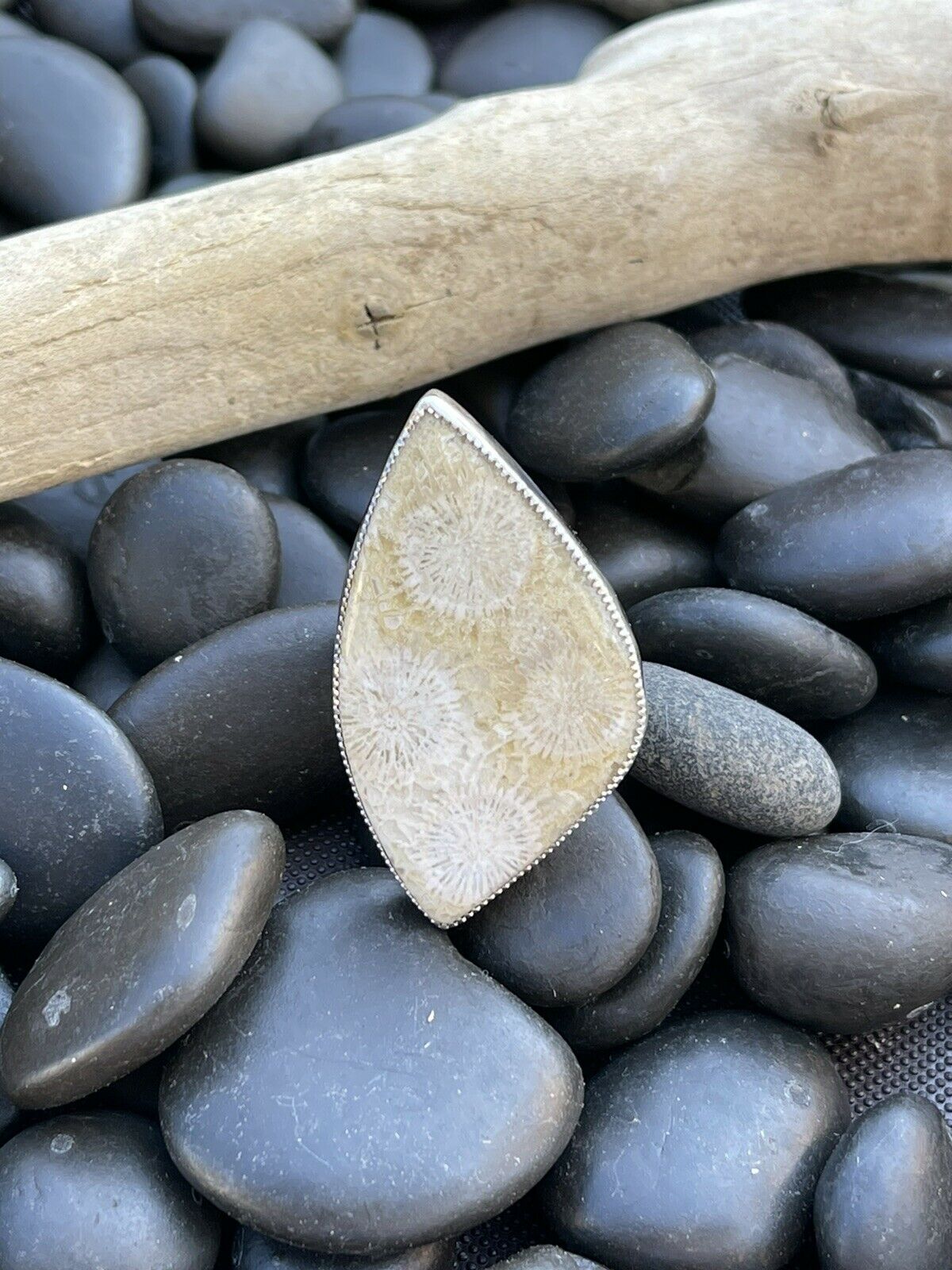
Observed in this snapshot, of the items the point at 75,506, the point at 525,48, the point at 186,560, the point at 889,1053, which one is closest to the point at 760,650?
the point at 889,1053

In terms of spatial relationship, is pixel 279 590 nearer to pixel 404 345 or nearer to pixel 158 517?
pixel 158 517

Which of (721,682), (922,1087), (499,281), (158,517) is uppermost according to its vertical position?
(499,281)

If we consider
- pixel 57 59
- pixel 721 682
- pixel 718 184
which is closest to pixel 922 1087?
pixel 721 682

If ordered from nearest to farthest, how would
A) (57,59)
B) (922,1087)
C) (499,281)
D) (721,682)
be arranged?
1. (922,1087)
2. (721,682)
3. (499,281)
4. (57,59)

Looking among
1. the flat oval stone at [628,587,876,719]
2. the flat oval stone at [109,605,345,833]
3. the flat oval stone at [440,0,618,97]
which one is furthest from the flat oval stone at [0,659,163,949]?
the flat oval stone at [440,0,618,97]

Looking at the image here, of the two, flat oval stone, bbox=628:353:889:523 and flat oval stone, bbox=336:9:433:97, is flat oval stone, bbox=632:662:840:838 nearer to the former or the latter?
flat oval stone, bbox=628:353:889:523

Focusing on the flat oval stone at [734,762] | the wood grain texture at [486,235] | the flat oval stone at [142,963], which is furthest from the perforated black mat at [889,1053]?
the wood grain texture at [486,235]
